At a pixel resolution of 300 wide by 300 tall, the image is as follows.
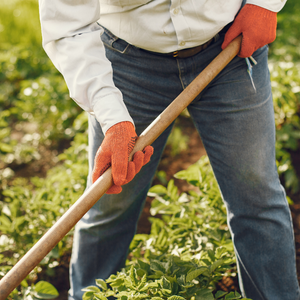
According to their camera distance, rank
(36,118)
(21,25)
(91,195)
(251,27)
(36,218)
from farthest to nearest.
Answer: (21,25) < (36,118) < (36,218) < (251,27) < (91,195)

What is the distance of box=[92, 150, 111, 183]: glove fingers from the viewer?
110 cm

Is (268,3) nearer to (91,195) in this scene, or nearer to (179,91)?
(179,91)

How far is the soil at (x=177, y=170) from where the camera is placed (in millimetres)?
1855

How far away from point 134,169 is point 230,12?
2.38 feet

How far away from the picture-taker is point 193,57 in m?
1.27

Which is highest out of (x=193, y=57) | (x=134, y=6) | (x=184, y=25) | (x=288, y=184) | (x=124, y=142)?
(x=134, y=6)

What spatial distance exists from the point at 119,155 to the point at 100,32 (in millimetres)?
466

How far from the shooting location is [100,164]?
3.65ft

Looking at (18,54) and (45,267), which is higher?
(18,54)

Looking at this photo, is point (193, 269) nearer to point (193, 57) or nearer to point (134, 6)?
point (193, 57)

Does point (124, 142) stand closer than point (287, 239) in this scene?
Yes

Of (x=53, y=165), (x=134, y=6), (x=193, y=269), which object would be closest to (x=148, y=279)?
(x=193, y=269)

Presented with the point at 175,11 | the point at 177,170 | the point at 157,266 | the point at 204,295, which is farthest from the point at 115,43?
the point at 177,170

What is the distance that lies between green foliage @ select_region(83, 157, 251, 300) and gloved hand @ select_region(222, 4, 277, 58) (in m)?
0.75
